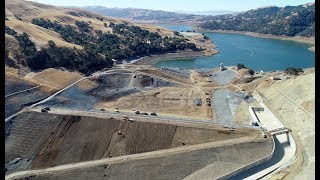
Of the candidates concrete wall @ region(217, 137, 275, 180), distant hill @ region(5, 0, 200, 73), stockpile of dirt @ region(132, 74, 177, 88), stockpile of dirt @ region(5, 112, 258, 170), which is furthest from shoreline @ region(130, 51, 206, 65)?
concrete wall @ region(217, 137, 275, 180)

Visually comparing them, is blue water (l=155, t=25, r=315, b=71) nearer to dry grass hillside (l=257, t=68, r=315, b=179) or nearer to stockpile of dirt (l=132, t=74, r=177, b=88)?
stockpile of dirt (l=132, t=74, r=177, b=88)

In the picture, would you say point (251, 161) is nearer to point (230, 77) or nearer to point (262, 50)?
point (230, 77)

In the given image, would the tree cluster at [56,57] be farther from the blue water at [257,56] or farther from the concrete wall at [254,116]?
the concrete wall at [254,116]

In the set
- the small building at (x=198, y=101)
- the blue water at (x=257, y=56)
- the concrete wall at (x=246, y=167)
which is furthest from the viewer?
the blue water at (x=257, y=56)

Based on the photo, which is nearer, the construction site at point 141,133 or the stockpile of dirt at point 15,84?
the construction site at point 141,133

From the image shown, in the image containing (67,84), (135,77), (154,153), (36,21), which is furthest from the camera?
(36,21)

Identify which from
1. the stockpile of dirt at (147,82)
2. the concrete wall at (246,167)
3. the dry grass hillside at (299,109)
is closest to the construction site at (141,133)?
the concrete wall at (246,167)

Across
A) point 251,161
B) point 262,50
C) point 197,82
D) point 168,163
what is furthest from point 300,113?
point 262,50
